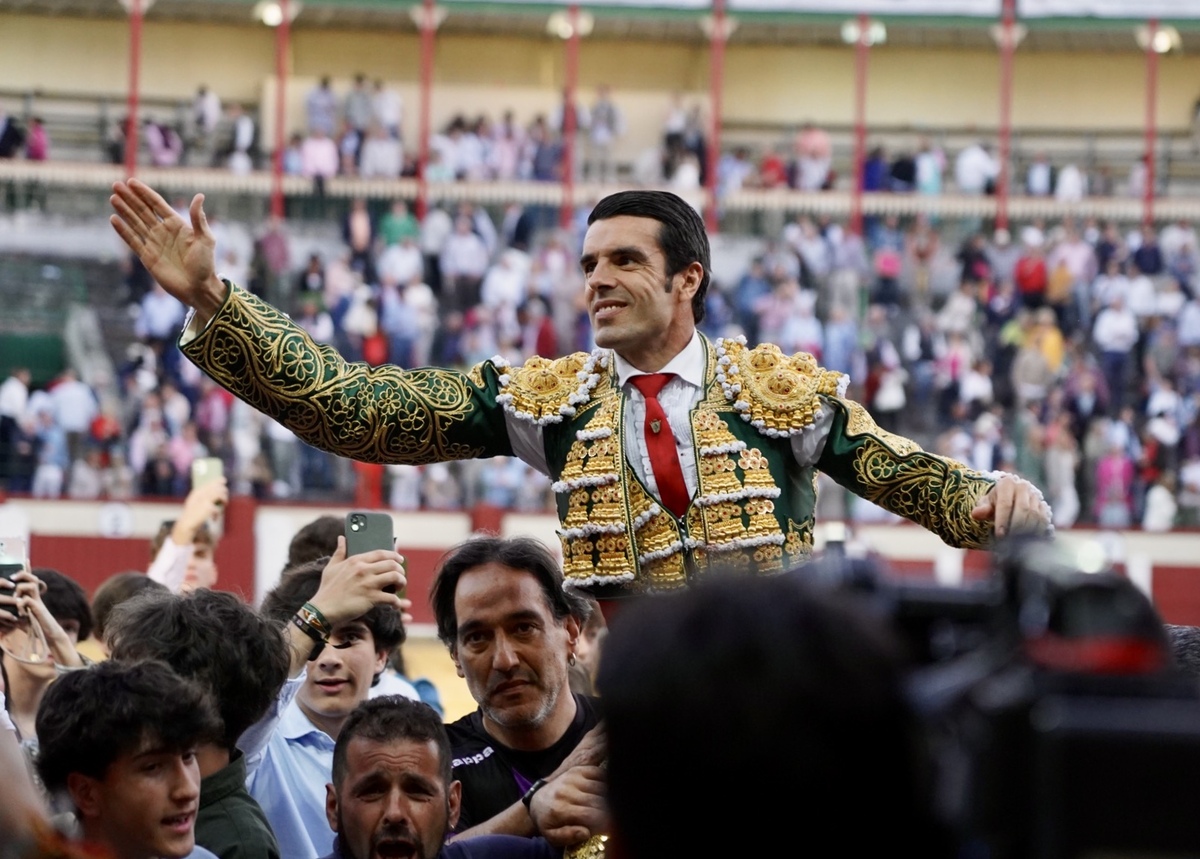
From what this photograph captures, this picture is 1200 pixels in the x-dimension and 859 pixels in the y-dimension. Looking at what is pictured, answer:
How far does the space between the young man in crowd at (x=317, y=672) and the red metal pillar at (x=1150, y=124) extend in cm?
1980

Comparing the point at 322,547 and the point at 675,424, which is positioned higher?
the point at 675,424

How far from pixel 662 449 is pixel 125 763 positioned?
0.96 meters

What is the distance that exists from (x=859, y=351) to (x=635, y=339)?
1590 centimetres

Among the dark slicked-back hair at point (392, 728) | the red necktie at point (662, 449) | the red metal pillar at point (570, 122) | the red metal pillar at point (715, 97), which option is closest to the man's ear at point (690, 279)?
the red necktie at point (662, 449)

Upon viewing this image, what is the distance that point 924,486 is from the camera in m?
3.06

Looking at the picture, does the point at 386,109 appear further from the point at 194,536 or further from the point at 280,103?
the point at 194,536

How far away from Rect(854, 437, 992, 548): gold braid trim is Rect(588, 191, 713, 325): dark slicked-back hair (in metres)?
0.38

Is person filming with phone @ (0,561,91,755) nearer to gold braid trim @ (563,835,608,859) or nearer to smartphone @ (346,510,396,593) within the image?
smartphone @ (346,510,396,593)

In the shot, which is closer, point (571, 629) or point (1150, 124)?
point (571, 629)

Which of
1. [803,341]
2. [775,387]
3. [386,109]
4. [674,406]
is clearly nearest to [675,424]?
[674,406]

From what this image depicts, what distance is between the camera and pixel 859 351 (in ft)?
61.5

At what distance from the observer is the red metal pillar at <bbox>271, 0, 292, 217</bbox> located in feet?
73.0

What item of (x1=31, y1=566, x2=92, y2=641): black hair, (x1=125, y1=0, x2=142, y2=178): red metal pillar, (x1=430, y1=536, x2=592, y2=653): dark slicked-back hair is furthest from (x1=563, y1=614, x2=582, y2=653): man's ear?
(x1=125, y1=0, x2=142, y2=178): red metal pillar

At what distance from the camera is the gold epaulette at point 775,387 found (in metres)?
3.06
